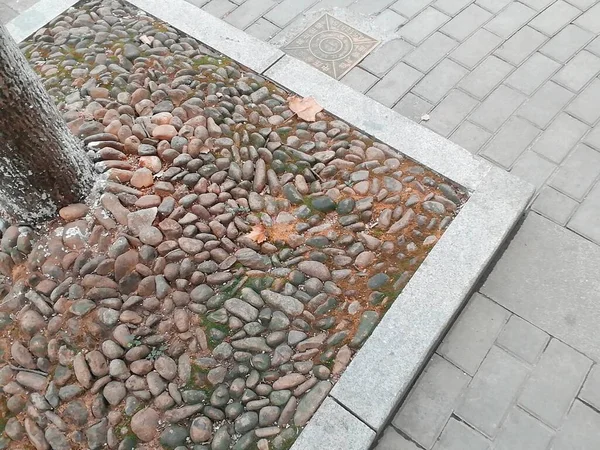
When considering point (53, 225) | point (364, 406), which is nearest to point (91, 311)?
point (53, 225)

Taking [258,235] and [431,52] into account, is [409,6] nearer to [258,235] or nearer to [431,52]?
[431,52]

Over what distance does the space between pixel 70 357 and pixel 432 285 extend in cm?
179

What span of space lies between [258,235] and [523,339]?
148 centimetres

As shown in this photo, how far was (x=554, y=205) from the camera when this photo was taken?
3.44 metres

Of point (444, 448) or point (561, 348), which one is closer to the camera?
point (444, 448)

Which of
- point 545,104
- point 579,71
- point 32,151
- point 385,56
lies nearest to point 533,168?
point 545,104

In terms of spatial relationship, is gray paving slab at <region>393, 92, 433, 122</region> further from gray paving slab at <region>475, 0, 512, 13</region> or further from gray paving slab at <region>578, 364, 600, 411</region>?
gray paving slab at <region>578, 364, 600, 411</region>

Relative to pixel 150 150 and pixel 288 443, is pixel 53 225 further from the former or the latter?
pixel 288 443

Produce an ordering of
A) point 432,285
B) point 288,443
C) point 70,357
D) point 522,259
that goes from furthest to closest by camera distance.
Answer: point 522,259
point 432,285
point 70,357
point 288,443

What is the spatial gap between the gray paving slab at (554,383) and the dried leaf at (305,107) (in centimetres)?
190

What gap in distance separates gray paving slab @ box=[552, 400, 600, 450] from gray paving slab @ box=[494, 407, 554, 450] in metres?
0.06

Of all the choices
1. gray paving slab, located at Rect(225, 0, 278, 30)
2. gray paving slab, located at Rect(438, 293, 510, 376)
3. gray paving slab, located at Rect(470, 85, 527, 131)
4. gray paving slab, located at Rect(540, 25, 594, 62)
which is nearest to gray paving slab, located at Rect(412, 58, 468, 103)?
gray paving slab, located at Rect(470, 85, 527, 131)

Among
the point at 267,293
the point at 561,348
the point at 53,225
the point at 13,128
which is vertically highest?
the point at 13,128

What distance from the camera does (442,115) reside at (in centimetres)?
378
